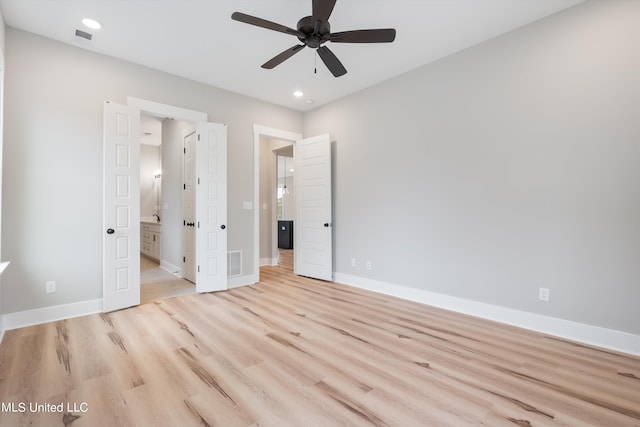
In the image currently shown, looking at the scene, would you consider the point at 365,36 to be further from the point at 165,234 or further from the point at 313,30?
the point at 165,234

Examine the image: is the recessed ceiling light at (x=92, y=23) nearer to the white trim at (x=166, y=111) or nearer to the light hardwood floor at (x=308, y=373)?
the white trim at (x=166, y=111)

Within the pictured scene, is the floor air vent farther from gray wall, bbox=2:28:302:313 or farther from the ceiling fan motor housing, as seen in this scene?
the ceiling fan motor housing

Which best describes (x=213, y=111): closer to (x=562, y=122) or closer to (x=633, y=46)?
(x=562, y=122)

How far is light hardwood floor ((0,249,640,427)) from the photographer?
5.53 ft

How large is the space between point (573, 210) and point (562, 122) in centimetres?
83

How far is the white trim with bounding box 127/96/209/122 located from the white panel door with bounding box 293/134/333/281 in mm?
1747

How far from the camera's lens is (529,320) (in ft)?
9.58

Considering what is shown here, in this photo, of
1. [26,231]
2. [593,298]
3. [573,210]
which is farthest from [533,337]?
[26,231]

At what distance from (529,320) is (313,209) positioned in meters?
3.26

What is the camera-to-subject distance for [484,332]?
285 cm

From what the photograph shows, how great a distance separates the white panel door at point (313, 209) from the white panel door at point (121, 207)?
98.7 inches

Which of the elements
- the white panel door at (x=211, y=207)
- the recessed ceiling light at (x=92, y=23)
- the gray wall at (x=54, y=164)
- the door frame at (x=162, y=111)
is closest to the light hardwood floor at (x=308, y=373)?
the gray wall at (x=54, y=164)

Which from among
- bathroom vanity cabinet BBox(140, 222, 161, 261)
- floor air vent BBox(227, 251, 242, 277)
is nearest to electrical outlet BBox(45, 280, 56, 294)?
floor air vent BBox(227, 251, 242, 277)

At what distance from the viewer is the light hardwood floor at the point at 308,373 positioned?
1.69 metres
